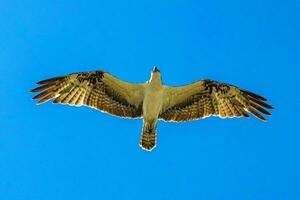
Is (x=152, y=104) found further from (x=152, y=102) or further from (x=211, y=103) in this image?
(x=211, y=103)

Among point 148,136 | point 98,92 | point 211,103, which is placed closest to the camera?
point 148,136

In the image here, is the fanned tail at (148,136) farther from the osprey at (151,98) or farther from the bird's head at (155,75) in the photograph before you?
the bird's head at (155,75)

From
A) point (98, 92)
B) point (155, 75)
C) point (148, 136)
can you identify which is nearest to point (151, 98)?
point (155, 75)

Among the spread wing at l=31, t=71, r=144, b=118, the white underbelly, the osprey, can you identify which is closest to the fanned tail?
the osprey

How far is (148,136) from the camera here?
15844 millimetres

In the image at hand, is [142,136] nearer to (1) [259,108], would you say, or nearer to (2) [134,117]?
(2) [134,117]

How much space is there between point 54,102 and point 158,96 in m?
2.80

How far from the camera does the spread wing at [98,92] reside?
16.0m

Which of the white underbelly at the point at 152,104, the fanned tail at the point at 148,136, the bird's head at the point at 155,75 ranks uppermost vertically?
the bird's head at the point at 155,75

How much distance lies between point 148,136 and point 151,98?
101cm

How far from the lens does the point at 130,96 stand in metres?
16.2

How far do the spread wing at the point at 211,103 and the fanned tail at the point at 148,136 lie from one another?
1.78ft

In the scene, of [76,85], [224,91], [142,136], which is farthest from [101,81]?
[224,91]

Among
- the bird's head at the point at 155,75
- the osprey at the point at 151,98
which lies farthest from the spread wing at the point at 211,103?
the bird's head at the point at 155,75
